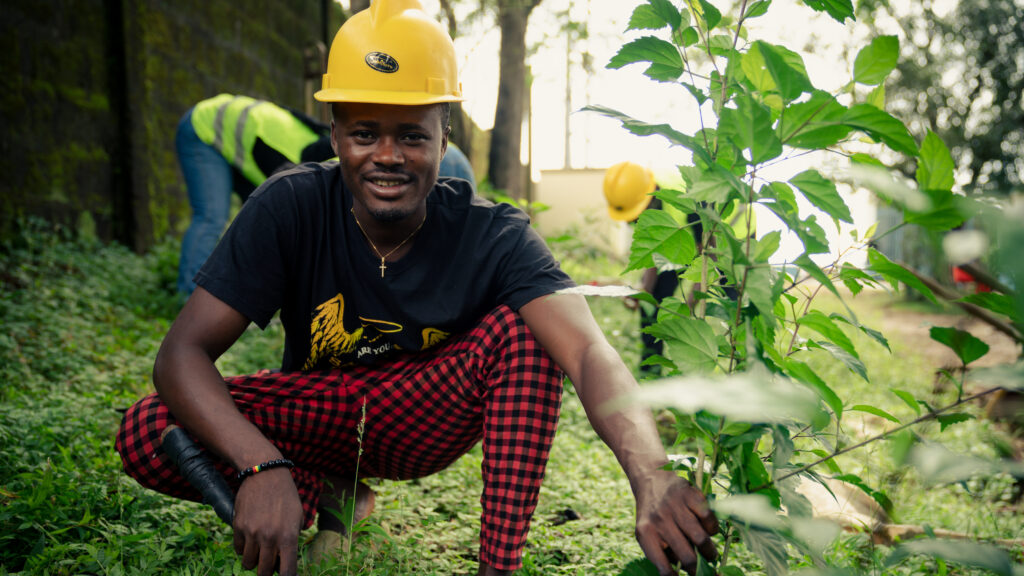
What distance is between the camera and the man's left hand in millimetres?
1196

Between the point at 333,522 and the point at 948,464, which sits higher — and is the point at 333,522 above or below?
below

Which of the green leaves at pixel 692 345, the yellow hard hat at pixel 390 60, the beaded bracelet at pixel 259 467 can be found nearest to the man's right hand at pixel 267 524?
the beaded bracelet at pixel 259 467

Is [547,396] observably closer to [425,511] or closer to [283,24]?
[425,511]

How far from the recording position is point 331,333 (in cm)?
207

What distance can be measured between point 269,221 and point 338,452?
699mm

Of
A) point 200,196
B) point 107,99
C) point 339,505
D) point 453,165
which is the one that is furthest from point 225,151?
point 339,505

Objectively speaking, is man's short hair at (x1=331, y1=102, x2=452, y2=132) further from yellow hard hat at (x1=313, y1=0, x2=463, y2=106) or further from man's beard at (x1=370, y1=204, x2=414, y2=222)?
man's beard at (x1=370, y1=204, x2=414, y2=222)

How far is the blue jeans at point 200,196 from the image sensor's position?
4449mm

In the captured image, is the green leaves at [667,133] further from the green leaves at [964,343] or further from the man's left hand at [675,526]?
the man's left hand at [675,526]

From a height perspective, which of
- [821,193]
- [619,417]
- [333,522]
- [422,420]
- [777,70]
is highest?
[777,70]

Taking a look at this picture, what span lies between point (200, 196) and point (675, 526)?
4077 mm

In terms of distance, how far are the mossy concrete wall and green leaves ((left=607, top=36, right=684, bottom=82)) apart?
4.75 m

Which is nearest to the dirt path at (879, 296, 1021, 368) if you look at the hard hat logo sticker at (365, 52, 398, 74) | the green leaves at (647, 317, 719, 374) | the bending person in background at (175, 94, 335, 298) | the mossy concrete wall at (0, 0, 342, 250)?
the bending person in background at (175, 94, 335, 298)

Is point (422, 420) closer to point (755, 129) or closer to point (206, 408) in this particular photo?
point (206, 408)
